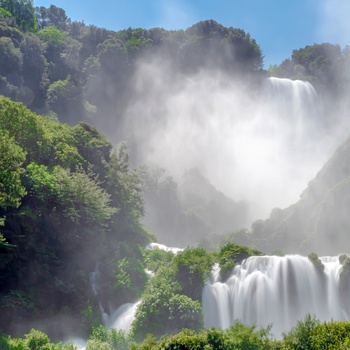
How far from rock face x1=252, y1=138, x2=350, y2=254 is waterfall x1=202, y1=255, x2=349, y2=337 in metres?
12.9

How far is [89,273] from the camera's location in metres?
31.8

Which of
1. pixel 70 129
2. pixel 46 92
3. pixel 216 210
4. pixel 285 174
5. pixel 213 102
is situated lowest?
pixel 70 129

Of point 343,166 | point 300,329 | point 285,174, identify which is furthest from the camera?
point 285,174

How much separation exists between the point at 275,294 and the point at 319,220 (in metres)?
17.0

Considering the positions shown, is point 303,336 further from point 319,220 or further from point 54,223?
point 319,220

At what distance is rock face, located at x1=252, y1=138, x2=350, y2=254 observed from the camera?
43594 millimetres

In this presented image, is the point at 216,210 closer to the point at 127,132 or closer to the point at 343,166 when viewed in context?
the point at 127,132

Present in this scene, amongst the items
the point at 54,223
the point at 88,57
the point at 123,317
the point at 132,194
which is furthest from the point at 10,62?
the point at 123,317

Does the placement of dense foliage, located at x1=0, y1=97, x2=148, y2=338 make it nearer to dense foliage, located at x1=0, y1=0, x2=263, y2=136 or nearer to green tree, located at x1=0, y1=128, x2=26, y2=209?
green tree, located at x1=0, y1=128, x2=26, y2=209

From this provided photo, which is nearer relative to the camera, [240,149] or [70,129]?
[70,129]

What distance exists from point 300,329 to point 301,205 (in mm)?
33593

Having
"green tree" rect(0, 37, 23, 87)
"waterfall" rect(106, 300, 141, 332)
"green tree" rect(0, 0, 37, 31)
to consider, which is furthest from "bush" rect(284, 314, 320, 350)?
"green tree" rect(0, 0, 37, 31)

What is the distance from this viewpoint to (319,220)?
4447 centimetres

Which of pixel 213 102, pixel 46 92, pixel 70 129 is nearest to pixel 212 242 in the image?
pixel 70 129
